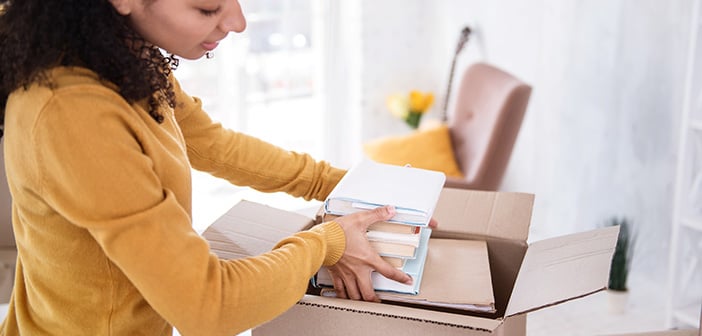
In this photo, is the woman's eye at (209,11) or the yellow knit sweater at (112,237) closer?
the yellow knit sweater at (112,237)

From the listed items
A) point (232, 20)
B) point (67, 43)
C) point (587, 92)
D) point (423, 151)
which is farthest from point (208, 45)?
point (587, 92)

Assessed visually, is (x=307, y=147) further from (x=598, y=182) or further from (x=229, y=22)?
(x=229, y=22)

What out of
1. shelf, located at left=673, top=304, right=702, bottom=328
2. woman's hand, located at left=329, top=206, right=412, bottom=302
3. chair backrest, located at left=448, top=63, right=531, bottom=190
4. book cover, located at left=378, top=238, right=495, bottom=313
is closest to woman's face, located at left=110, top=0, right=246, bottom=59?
woman's hand, located at left=329, top=206, right=412, bottom=302

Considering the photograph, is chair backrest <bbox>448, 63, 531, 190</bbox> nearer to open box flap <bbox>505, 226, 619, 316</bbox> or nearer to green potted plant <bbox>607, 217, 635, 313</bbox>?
green potted plant <bbox>607, 217, 635, 313</bbox>

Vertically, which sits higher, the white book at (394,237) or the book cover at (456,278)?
the white book at (394,237)

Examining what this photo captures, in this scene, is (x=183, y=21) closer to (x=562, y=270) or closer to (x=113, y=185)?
(x=113, y=185)

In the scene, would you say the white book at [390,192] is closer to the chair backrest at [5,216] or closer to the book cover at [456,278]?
the book cover at [456,278]

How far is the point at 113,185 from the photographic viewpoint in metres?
0.92

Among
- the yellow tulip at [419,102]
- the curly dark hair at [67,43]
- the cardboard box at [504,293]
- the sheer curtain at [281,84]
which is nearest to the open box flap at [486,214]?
the cardboard box at [504,293]

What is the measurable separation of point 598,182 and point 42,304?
8.43 feet

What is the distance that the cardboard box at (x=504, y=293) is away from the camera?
42.8 inches

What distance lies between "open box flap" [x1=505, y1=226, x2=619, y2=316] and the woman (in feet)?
0.93

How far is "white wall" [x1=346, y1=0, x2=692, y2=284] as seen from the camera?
2951 millimetres

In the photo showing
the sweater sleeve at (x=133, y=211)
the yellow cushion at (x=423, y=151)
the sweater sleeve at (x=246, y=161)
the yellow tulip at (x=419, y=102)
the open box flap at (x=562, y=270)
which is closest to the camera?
the sweater sleeve at (x=133, y=211)
